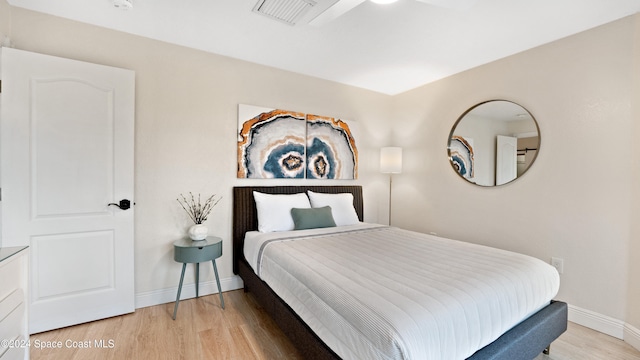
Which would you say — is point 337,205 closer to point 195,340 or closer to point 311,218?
point 311,218

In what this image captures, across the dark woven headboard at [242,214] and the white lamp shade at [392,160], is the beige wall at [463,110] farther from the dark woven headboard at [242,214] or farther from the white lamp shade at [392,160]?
the white lamp shade at [392,160]

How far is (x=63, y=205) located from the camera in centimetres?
218

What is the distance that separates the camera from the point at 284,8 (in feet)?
6.78

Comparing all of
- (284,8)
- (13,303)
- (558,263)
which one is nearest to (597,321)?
(558,263)

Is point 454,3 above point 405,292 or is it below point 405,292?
above

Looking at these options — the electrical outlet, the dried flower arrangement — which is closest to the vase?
the dried flower arrangement

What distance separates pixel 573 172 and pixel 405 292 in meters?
2.13

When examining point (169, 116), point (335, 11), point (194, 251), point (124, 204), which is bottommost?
point (194, 251)

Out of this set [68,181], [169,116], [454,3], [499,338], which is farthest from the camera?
[169,116]

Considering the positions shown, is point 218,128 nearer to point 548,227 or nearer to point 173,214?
point 173,214

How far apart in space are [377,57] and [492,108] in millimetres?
1353

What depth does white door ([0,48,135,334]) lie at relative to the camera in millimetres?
2039

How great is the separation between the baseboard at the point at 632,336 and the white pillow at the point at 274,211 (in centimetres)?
279

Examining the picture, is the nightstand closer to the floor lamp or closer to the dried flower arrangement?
the dried flower arrangement
